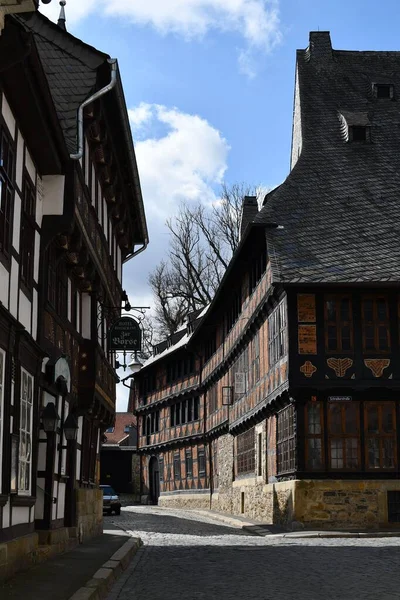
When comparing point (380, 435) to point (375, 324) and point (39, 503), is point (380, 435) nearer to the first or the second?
point (375, 324)

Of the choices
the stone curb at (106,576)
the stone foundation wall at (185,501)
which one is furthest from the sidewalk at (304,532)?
the stone foundation wall at (185,501)

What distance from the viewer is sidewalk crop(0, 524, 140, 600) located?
9445mm

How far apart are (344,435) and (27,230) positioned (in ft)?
44.4

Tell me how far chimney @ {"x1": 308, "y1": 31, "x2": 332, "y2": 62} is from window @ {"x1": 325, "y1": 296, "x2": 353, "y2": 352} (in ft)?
46.4

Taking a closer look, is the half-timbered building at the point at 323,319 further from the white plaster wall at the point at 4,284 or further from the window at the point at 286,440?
the white plaster wall at the point at 4,284

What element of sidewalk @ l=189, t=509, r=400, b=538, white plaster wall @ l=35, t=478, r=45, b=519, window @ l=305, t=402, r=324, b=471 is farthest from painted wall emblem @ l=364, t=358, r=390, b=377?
white plaster wall @ l=35, t=478, r=45, b=519

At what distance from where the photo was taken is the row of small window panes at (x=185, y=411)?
155ft

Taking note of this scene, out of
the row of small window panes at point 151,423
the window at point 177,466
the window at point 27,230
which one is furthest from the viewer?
the row of small window panes at point 151,423

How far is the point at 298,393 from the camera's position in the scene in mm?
24609

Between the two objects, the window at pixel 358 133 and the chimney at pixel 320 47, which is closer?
the window at pixel 358 133

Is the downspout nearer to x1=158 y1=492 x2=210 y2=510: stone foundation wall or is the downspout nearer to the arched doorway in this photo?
x1=158 y1=492 x2=210 y2=510: stone foundation wall

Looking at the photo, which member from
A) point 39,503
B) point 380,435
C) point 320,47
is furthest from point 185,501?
point 39,503

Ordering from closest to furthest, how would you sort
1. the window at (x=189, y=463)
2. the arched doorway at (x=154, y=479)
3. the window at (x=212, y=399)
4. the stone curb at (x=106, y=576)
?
the stone curb at (x=106, y=576)
the window at (x=212, y=399)
the window at (x=189, y=463)
the arched doorway at (x=154, y=479)

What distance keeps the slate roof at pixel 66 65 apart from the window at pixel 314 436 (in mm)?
11326
